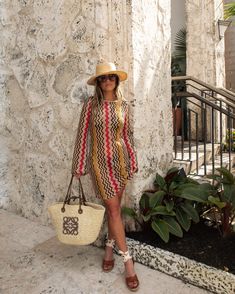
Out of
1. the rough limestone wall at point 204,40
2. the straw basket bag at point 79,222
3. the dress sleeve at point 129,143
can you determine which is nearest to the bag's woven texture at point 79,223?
the straw basket bag at point 79,222

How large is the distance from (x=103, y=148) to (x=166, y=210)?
2.12ft

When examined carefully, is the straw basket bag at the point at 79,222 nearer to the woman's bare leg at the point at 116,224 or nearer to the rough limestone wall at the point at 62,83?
the woman's bare leg at the point at 116,224

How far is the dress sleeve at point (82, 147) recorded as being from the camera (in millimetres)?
1826

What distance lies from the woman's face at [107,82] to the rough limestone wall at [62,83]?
1.08 feet

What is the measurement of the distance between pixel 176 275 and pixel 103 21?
1.74 metres

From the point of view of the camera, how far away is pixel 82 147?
1838mm

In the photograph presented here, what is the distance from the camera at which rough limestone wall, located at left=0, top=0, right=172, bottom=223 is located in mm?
2131

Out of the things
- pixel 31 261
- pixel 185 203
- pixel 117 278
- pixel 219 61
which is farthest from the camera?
pixel 219 61

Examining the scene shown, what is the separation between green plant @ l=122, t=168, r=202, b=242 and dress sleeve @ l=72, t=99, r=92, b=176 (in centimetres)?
51

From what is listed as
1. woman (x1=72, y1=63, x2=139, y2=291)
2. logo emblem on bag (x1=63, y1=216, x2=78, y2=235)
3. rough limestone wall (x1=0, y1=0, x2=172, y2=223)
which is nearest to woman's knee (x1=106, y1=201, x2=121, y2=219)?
woman (x1=72, y1=63, x2=139, y2=291)

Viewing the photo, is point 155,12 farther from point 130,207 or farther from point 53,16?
point 130,207

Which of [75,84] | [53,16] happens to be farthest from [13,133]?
[53,16]

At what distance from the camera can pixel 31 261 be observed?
2.01 metres

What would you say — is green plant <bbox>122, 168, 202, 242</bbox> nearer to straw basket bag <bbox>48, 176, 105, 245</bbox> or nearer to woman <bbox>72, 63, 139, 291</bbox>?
woman <bbox>72, 63, 139, 291</bbox>
